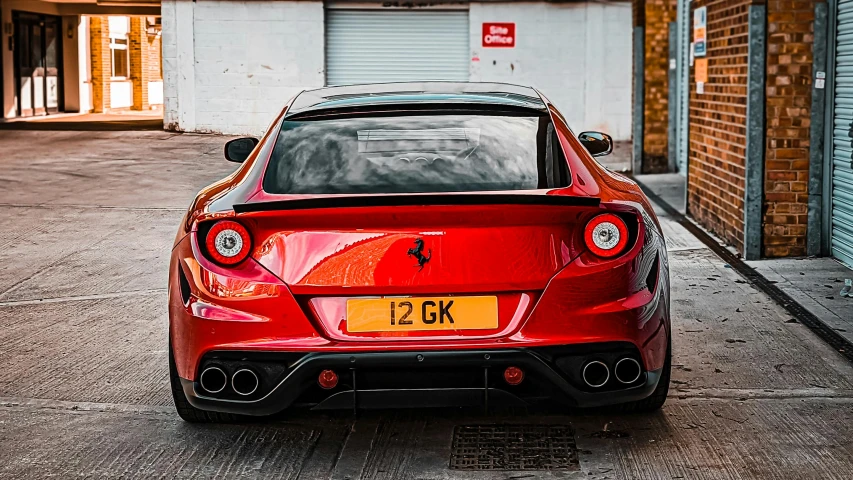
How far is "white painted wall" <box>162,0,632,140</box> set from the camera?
24.8m

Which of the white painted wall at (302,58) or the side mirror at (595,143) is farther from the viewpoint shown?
the white painted wall at (302,58)

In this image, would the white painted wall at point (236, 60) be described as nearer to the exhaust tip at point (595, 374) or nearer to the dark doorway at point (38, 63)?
the dark doorway at point (38, 63)

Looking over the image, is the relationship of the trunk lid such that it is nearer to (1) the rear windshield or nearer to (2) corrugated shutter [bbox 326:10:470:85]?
(1) the rear windshield

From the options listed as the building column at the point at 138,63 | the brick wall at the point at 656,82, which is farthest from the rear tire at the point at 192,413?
the building column at the point at 138,63

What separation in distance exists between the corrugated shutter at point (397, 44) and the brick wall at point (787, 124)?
52.2 ft

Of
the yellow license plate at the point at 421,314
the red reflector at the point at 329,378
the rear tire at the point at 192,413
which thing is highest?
the yellow license plate at the point at 421,314

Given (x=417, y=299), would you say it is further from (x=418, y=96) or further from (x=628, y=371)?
(x=418, y=96)

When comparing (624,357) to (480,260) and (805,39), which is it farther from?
(805,39)

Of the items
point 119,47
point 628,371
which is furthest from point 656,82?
point 119,47

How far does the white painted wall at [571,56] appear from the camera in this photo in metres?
24.9

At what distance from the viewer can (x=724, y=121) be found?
412 inches

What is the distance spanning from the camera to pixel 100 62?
34375 mm

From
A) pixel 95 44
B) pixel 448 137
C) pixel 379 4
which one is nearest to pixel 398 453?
pixel 448 137

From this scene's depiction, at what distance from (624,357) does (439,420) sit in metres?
1.01
